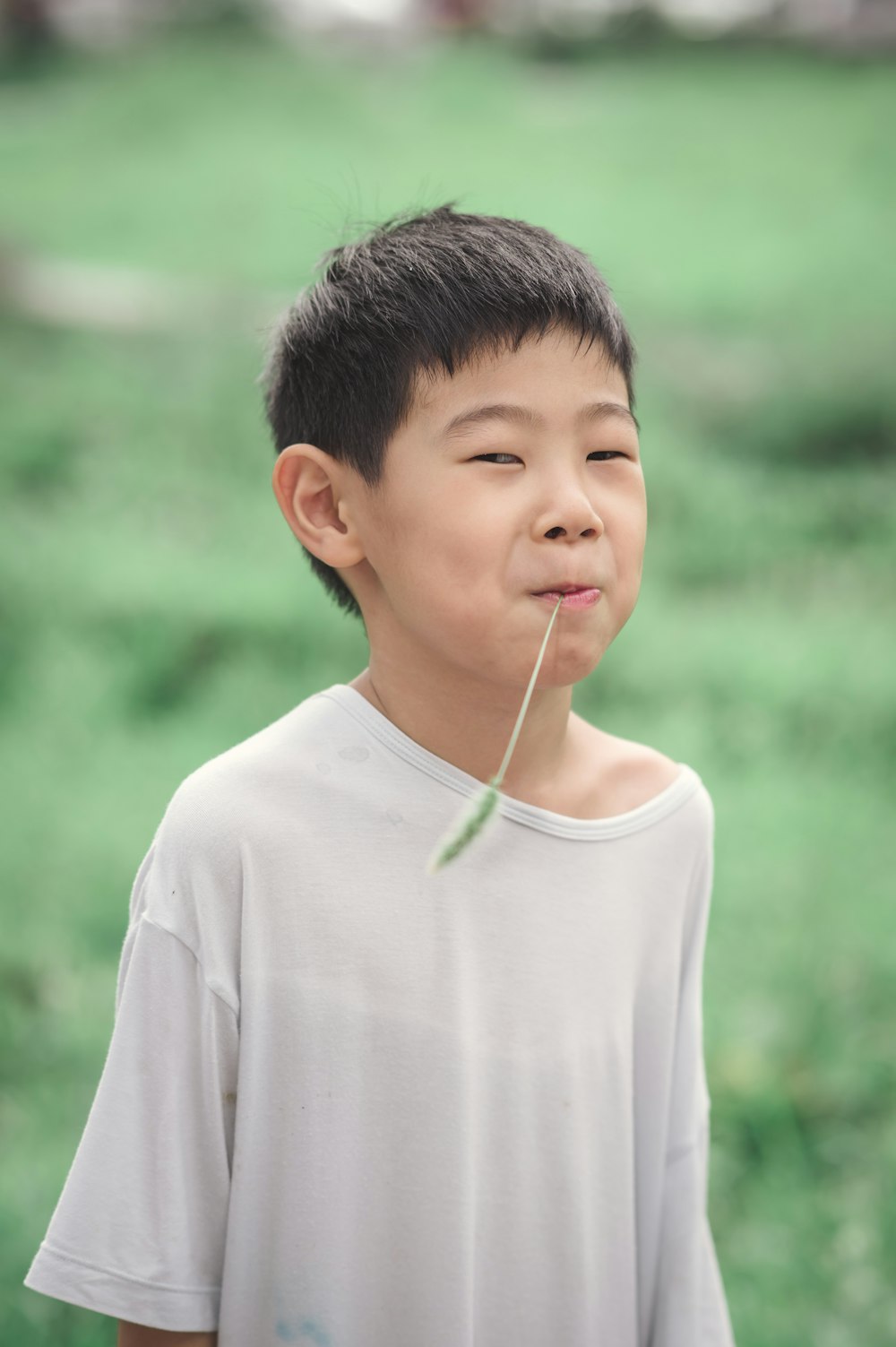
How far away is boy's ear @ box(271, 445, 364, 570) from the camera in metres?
1.26

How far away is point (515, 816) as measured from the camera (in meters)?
1.28

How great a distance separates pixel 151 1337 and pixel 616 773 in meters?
0.71

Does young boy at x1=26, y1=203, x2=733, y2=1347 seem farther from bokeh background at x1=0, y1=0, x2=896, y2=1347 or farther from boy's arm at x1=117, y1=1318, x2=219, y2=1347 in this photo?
bokeh background at x1=0, y1=0, x2=896, y2=1347

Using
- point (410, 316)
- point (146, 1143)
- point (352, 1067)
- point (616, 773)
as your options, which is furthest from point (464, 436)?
point (146, 1143)

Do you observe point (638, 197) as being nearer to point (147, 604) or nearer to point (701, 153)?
point (701, 153)

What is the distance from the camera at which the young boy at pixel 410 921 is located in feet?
3.80

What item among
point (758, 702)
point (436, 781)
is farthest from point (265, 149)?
point (436, 781)

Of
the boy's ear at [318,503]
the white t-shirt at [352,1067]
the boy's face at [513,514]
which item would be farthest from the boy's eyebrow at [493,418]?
the white t-shirt at [352,1067]

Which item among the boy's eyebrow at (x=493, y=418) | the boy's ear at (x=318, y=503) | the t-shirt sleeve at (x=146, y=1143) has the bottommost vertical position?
the t-shirt sleeve at (x=146, y=1143)

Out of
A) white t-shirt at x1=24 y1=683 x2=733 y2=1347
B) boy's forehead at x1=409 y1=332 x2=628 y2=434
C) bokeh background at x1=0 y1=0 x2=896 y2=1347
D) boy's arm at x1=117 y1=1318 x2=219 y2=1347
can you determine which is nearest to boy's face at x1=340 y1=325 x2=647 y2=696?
boy's forehead at x1=409 y1=332 x2=628 y2=434

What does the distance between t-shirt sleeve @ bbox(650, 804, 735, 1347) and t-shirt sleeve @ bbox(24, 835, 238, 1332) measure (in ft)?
1.74

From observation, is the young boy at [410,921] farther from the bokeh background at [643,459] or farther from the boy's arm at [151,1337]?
the bokeh background at [643,459]

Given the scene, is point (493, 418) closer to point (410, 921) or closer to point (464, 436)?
point (464, 436)

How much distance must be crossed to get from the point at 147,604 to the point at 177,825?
2.52 m
